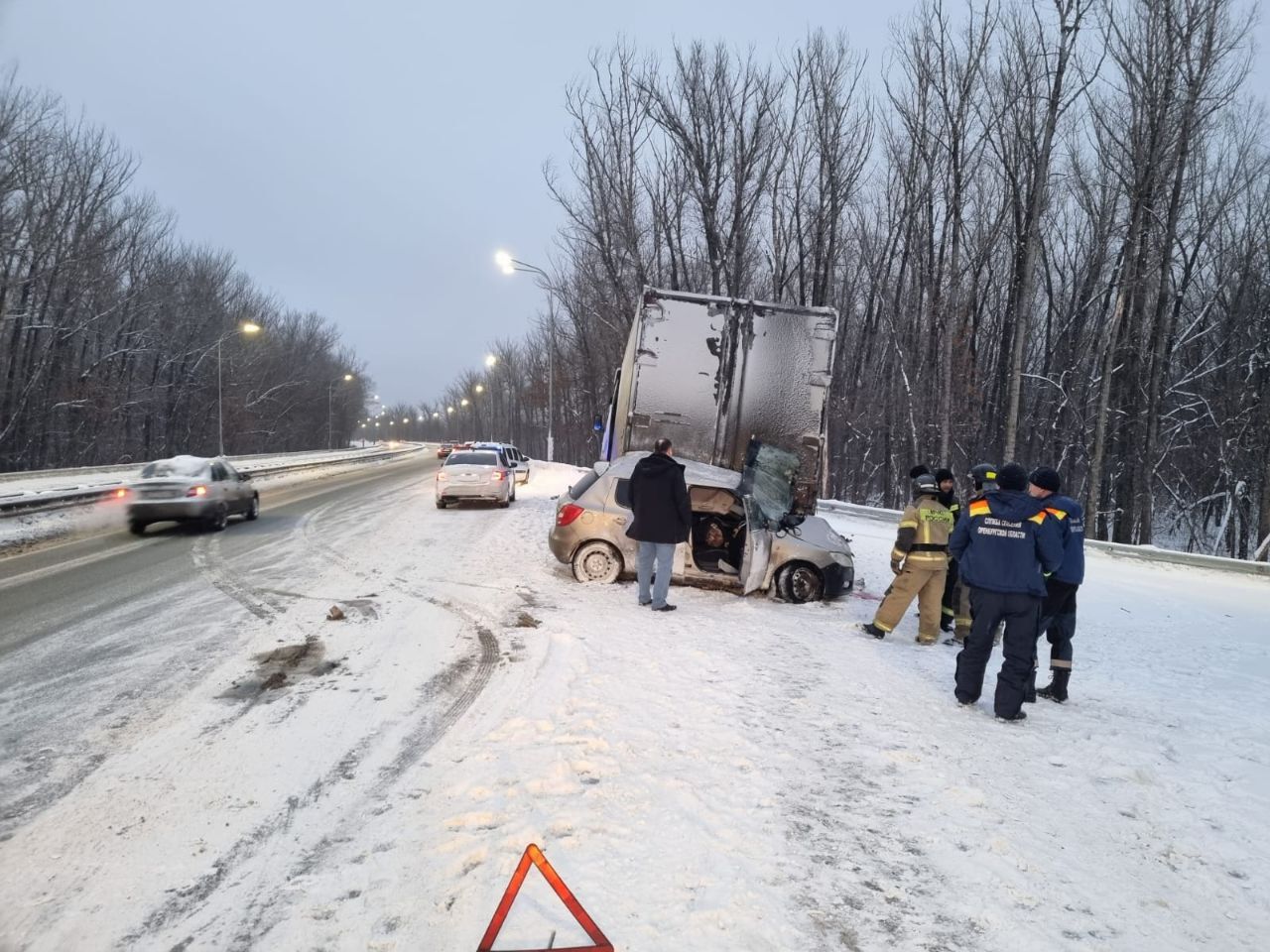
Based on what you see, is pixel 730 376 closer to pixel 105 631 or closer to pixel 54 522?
pixel 105 631

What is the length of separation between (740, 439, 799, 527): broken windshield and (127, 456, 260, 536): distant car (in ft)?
33.0

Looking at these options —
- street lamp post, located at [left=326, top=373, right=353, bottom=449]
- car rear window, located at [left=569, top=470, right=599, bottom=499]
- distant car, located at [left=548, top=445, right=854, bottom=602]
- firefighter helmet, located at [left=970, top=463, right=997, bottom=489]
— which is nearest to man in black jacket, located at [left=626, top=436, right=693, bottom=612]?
distant car, located at [left=548, top=445, right=854, bottom=602]

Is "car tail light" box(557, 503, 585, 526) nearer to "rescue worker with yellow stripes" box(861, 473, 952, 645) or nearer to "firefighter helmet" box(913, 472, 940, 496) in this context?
"rescue worker with yellow stripes" box(861, 473, 952, 645)

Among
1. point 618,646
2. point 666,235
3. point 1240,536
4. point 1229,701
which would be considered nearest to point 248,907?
point 618,646

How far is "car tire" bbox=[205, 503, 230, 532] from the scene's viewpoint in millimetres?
12617

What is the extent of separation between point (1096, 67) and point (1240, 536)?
1596 centimetres

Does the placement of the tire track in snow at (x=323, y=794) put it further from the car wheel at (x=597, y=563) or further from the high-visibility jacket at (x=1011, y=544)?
the high-visibility jacket at (x=1011, y=544)

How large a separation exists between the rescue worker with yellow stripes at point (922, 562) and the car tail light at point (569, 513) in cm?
364

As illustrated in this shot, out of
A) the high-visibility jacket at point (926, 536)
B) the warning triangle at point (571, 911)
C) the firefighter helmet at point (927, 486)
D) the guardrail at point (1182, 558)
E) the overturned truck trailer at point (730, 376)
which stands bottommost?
the warning triangle at point (571, 911)

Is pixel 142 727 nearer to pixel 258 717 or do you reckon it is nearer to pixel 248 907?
pixel 258 717

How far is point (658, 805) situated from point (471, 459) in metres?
14.7

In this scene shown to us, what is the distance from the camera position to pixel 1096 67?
52.2 ft

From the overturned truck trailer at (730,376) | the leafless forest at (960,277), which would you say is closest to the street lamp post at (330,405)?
the leafless forest at (960,277)

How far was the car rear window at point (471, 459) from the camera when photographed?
16891mm
